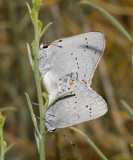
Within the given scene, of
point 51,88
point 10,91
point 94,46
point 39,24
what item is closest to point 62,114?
point 51,88

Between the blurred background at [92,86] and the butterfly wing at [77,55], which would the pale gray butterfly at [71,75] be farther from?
the blurred background at [92,86]

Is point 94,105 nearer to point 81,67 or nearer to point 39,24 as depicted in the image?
point 81,67

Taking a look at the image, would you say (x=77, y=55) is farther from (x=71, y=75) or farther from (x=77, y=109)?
(x=77, y=109)

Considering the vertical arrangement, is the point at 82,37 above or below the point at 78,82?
above

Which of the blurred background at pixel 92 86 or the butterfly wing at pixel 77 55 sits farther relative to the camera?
the blurred background at pixel 92 86

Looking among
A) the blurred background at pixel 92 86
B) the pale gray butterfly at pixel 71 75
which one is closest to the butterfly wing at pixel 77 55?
the pale gray butterfly at pixel 71 75

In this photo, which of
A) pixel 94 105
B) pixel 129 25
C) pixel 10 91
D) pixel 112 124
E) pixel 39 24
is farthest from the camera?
pixel 129 25

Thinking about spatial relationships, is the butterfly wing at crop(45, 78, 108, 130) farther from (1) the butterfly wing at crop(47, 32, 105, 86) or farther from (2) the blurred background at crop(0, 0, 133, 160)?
(2) the blurred background at crop(0, 0, 133, 160)
